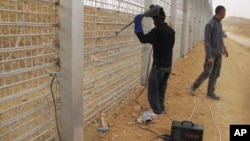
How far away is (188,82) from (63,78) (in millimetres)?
5761

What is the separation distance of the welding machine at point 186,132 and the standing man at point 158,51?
1.09 meters

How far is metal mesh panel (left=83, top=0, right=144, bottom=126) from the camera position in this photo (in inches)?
168

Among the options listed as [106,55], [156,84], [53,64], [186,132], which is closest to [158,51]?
[156,84]

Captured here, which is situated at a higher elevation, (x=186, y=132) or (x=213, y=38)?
(x=213, y=38)

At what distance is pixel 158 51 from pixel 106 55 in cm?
91

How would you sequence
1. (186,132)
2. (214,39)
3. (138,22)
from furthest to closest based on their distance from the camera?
(214,39) → (138,22) → (186,132)

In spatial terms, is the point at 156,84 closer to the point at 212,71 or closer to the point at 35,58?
the point at 212,71

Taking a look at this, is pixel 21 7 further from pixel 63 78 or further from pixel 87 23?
pixel 87 23

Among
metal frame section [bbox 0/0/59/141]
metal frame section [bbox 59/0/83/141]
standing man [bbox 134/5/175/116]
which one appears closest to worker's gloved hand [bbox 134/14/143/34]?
standing man [bbox 134/5/175/116]

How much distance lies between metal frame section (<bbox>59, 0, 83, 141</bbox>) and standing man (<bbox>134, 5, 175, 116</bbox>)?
64.3 inches

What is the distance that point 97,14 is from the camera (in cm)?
444

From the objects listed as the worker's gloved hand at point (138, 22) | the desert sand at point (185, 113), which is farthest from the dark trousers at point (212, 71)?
the worker's gloved hand at point (138, 22)

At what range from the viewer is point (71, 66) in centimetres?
330

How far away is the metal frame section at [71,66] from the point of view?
3.22 meters
